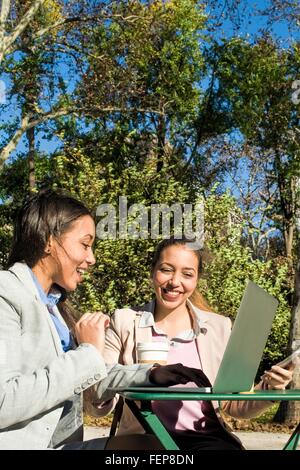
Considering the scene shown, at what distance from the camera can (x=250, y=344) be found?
2463mm

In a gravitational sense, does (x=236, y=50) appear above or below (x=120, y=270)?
above

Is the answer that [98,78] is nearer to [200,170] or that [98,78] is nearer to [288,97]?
[200,170]

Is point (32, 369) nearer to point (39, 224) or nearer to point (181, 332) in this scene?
point (39, 224)

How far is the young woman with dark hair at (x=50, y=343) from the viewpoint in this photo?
2180mm

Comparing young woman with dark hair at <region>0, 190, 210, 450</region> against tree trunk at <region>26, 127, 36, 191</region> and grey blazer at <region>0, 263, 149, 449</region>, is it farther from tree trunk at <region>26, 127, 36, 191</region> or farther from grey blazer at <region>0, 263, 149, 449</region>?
tree trunk at <region>26, 127, 36, 191</region>

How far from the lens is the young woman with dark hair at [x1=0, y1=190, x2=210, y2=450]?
218 centimetres

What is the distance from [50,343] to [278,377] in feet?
3.20

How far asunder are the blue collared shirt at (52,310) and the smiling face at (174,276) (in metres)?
0.81

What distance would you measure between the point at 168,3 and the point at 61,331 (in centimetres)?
1789

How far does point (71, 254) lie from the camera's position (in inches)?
104

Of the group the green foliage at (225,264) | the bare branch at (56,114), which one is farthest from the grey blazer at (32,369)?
the bare branch at (56,114)

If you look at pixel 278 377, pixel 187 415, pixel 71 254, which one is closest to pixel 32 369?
pixel 71 254

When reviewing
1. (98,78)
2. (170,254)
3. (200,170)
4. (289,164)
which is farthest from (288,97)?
(170,254)

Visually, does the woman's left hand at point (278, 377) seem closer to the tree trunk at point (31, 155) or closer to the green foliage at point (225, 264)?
the green foliage at point (225, 264)
